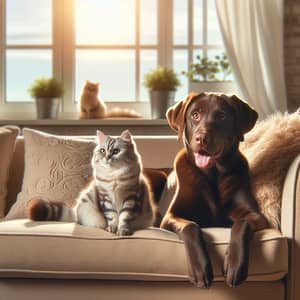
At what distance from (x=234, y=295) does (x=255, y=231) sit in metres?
0.22

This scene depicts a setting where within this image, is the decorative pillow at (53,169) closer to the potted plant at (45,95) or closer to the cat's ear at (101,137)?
the cat's ear at (101,137)

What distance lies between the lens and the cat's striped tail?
2.37 meters

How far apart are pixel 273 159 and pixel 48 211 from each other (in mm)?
854

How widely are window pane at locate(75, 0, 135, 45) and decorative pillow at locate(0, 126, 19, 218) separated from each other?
166cm

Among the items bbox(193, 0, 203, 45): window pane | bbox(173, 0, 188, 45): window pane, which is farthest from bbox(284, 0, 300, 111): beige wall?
bbox(173, 0, 188, 45): window pane

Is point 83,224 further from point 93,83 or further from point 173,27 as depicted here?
point 173,27

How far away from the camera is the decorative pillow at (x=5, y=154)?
270cm

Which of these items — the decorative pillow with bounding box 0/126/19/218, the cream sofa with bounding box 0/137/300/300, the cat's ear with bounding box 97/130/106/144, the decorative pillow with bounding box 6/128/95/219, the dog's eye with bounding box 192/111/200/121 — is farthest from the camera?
the decorative pillow with bounding box 0/126/19/218

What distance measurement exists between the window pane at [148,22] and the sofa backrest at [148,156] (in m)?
1.59

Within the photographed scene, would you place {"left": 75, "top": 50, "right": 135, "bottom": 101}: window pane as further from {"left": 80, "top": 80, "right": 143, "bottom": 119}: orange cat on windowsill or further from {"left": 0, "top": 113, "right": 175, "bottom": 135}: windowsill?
{"left": 0, "top": 113, "right": 175, "bottom": 135}: windowsill

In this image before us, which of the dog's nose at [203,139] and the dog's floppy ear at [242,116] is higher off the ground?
the dog's floppy ear at [242,116]

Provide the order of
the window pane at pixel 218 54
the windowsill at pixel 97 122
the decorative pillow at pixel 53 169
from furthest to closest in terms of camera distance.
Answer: the window pane at pixel 218 54, the windowsill at pixel 97 122, the decorative pillow at pixel 53 169

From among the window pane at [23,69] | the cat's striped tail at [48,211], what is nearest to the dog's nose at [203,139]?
the cat's striped tail at [48,211]

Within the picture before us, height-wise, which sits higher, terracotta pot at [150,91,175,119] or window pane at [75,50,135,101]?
window pane at [75,50,135,101]
